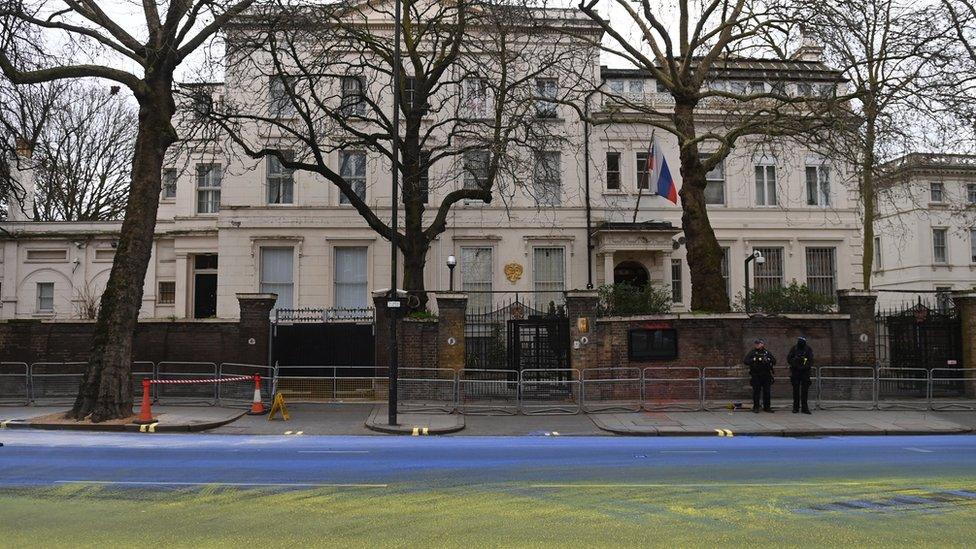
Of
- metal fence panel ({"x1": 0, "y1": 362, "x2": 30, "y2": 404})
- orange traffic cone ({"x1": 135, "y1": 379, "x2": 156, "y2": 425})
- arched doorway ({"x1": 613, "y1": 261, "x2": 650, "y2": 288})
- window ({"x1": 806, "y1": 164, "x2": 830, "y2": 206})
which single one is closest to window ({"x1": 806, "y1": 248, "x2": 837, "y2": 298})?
window ({"x1": 806, "y1": 164, "x2": 830, "y2": 206})

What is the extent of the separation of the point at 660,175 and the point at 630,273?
6135 millimetres

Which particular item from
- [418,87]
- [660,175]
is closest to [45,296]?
[418,87]

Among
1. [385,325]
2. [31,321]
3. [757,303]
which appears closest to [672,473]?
[385,325]

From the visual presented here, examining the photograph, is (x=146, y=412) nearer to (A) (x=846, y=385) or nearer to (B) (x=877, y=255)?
(A) (x=846, y=385)

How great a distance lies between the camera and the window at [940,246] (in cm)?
4481

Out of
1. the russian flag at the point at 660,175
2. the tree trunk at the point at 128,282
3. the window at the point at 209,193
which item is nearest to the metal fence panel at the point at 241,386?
the tree trunk at the point at 128,282

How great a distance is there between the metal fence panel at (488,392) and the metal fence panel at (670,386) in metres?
3.47

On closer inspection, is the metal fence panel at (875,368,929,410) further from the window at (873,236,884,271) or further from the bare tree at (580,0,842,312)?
the window at (873,236,884,271)

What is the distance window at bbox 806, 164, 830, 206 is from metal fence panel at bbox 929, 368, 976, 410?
469 inches

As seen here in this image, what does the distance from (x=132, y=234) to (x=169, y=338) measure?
4882 mm

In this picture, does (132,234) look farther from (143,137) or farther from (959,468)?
(959,468)

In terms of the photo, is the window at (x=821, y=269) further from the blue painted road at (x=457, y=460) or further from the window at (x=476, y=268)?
the blue painted road at (x=457, y=460)

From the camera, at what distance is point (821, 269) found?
29.9 meters

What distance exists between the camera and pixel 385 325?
63.2ft
